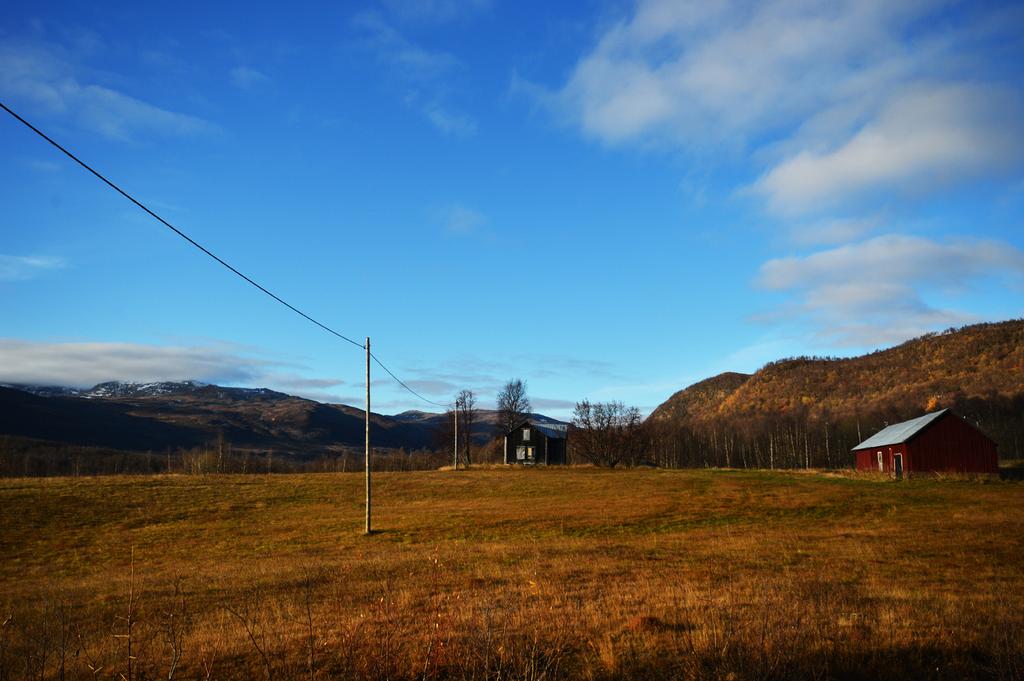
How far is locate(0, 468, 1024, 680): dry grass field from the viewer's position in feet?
27.0

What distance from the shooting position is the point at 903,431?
5688cm

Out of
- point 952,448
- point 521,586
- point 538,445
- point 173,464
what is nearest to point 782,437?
point 538,445

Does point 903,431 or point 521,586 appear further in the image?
point 903,431

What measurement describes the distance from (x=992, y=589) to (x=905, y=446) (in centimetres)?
4594

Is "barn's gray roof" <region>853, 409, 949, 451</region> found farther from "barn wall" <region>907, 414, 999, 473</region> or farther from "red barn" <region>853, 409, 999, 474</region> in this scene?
"barn wall" <region>907, 414, 999, 473</region>

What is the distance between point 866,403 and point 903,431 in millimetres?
94730

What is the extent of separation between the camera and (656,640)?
9.10m

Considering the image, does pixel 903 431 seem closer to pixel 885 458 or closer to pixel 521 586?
pixel 885 458

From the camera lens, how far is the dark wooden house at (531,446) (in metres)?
86.7

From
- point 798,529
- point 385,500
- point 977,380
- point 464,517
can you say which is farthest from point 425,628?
point 977,380

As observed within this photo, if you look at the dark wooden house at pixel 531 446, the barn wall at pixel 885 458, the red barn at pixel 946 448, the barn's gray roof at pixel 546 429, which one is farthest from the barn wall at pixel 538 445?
the red barn at pixel 946 448

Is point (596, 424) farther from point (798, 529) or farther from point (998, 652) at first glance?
point (998, 652)

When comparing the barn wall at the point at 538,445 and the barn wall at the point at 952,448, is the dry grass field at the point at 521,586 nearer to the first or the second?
the barn wall at the point at 952,448

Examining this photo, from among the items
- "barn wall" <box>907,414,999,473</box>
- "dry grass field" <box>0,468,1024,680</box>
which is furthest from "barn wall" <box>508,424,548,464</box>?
"dry grass field" <box>0,468,1024,680</box>
